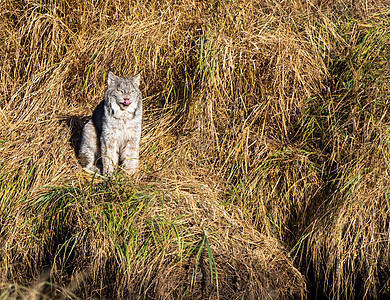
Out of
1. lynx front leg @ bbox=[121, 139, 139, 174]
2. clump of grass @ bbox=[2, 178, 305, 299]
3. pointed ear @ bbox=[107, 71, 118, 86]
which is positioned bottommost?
clump of grass @ bbox=[2, 178, 305, 299]

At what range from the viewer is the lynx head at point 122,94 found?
3629mm

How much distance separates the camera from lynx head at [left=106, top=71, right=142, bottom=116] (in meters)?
3.63

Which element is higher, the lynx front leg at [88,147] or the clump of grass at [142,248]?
the lynx front leg at [88,147]

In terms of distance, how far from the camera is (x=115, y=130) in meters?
3.67

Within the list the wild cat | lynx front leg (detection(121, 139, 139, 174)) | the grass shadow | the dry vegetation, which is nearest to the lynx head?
the wild cat

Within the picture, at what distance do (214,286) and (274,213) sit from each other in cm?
77

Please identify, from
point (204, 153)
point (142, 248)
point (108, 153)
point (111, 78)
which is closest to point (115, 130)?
point (108, 153)

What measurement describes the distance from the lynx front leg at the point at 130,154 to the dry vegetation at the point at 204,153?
0.28ft

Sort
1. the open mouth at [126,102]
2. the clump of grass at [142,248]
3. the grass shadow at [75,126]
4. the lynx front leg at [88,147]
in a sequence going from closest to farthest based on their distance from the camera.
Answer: the clump of grass at [142,248]
the open mouth at [126,102]
the lynx front leg at [88,147]
the grass shadow at [75,126]

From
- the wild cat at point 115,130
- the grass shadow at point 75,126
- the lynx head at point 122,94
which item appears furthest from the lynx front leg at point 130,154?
the grass shadow at point 75,126

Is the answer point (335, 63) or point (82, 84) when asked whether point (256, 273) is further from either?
point (82, 84)

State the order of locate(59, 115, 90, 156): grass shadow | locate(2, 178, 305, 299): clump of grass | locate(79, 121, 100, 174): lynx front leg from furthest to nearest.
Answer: locate(59, 115, 90, 156): grass shadow
locate(79, 121, 100, 174): lynx front leg
locate(2, 178, 305, 299): clump of grass

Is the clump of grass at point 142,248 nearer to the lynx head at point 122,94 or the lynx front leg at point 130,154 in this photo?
the lynx front leg at point 130,154

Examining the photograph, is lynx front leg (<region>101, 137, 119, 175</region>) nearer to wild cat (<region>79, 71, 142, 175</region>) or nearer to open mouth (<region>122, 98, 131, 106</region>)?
wild cat (<region>79, 71, 142, 175</region>)
